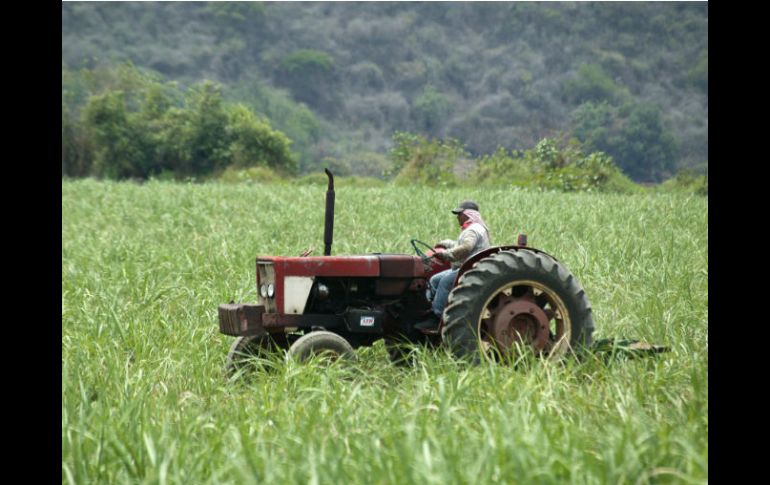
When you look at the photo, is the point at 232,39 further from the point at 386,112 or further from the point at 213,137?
the point at 213,137

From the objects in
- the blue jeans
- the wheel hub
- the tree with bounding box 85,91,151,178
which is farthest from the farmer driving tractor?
the tree with bounding box 85,91,151,178

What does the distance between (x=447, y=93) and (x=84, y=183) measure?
62.0m

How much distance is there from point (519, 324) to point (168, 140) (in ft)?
145

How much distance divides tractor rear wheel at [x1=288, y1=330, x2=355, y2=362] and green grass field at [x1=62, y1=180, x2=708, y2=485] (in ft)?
0.43

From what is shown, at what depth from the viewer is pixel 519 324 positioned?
217 inches

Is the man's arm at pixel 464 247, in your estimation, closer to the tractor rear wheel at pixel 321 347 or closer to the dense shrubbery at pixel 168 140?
the tractor rear wheel at pixel 321 347

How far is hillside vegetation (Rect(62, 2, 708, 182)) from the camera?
235 feet

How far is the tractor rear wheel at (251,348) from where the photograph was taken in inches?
231

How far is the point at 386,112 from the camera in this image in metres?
83.6

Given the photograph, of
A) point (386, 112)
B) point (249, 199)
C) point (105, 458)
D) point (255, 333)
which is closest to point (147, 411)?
point (105, 458)

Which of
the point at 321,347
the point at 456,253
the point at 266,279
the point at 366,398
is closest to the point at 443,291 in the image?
the point at 456,253

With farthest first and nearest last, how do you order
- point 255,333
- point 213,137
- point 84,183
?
point 213,137 → point 84,183 → point 255,333

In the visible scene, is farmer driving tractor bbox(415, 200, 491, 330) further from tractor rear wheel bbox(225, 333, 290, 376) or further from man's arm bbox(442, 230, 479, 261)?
tractor rear wheel bbox(225, 333, 290, 376)
